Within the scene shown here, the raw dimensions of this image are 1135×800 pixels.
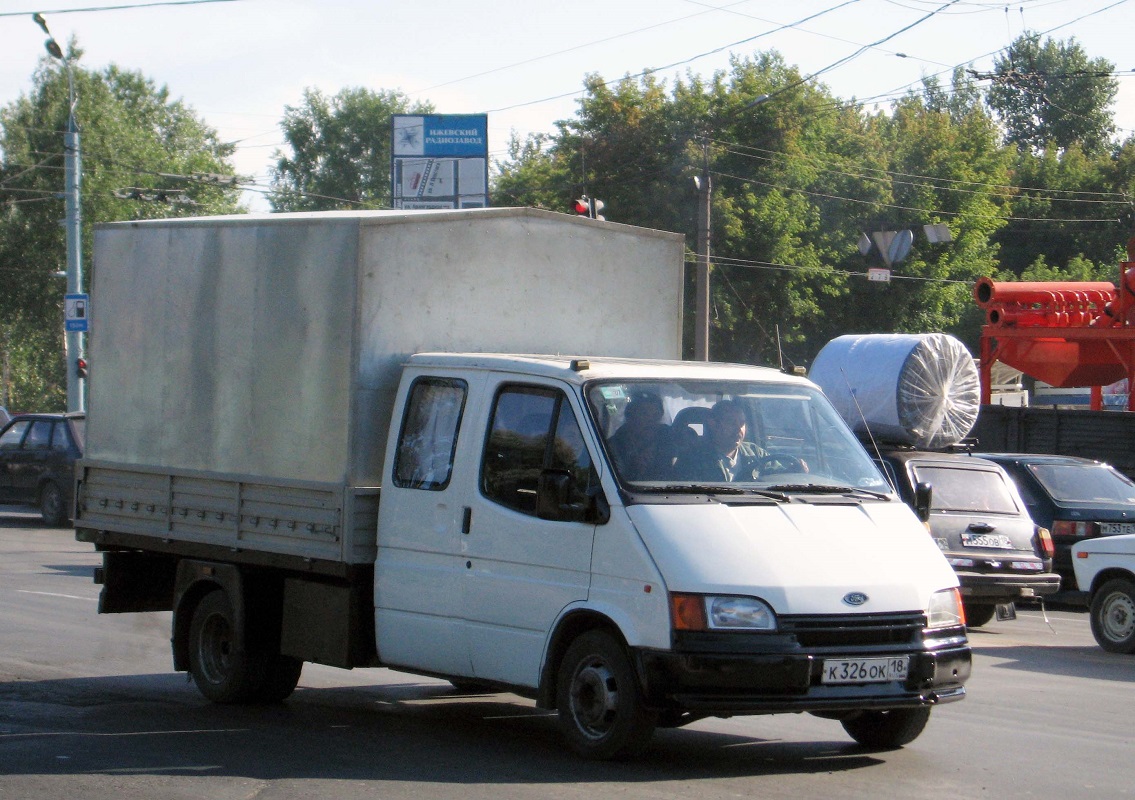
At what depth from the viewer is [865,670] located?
6.47 m

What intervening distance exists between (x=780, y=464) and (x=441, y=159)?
2763cm

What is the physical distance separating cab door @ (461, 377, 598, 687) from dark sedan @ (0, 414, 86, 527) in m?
18.0

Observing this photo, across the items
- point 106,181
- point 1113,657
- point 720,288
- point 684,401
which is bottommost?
point 1113,657

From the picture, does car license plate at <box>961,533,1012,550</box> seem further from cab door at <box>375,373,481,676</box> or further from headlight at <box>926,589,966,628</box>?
cab door at <box>375,373,481,676</box>

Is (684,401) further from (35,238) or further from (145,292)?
(35,238)

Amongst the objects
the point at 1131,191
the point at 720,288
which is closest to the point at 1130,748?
the point at 720,288

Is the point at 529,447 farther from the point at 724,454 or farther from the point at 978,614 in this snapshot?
the point at 978,614

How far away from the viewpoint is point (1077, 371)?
26844 mm

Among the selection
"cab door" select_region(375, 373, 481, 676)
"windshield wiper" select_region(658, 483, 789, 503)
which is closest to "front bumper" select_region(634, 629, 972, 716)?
"windshield wiper" select_region(658, 483, 789, 503)

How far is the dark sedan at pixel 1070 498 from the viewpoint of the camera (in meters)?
15.7

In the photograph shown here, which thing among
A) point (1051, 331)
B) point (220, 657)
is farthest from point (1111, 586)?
point (1051, 331)

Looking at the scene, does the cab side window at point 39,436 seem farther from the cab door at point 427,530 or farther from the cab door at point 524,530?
the cab door at point 524,530

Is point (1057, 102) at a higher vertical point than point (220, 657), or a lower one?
higher

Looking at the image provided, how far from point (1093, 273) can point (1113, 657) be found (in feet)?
178
